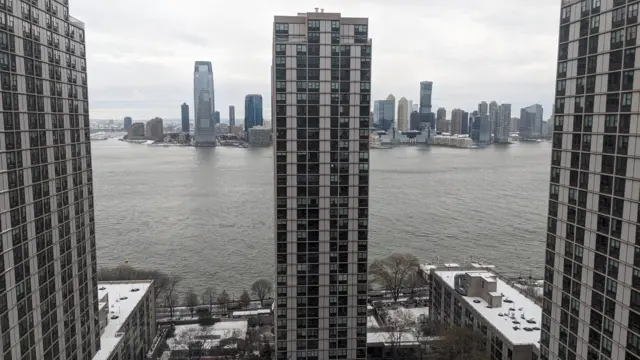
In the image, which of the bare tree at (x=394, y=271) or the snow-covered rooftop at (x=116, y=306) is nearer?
the snow-covered rooftop at (x=116, y=306)

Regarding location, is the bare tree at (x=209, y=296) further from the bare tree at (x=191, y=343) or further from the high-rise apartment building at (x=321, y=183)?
the high-rise apartment building at (x=321, y=183)

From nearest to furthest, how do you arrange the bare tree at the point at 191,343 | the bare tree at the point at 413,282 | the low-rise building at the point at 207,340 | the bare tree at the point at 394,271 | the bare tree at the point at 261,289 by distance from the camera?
the bare tree at the point at 191,343 < the low-rise building at the point at 207,340 < the bare tree at the point at 261,289 < the bare tree at the point at 394,271 < the bare tree at the point at 413,282

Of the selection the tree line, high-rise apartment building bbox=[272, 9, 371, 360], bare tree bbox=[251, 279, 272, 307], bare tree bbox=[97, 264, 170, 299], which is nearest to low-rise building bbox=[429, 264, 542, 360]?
high-rise apartment building bbox=[272, 9, 371, 360]

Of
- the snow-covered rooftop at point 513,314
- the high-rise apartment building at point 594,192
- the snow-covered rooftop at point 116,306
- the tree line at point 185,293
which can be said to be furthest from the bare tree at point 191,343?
the high-rise apartment building at point 594,192

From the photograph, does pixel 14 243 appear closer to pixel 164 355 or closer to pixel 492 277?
pixel 164 355

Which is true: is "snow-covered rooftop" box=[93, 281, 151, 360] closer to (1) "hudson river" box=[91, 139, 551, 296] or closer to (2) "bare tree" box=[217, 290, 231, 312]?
(2) "bare tree" box=[217, 290, 231, 312]

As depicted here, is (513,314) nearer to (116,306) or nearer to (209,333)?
(209,333)

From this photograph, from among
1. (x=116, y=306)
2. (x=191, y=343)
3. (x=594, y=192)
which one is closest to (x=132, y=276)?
(x=116, y=306)
